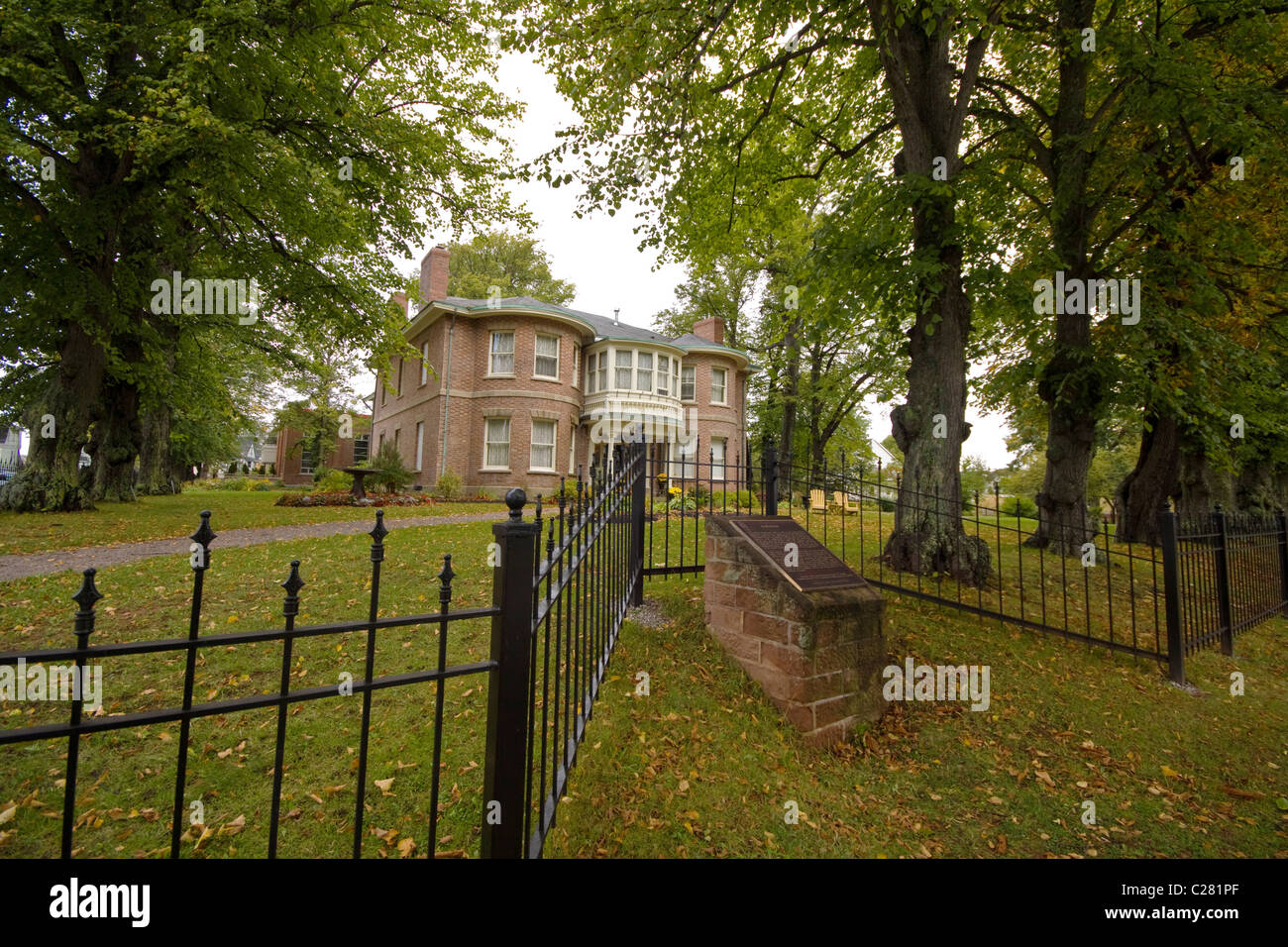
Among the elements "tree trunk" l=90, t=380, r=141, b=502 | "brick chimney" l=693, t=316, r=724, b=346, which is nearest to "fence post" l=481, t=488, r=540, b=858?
"tree trunk" l=90, t=380, r=141, b=502

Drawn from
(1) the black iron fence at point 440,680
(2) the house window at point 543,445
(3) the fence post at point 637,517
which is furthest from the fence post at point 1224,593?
(2) the house window at point 543,445

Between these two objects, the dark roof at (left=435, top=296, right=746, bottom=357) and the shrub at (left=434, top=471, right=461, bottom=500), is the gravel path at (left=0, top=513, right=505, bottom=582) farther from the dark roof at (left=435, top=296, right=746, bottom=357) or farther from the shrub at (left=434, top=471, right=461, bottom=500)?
the dark roof at (left=435, top=296, right=746, bottom=357)

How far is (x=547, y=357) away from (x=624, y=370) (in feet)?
10.6

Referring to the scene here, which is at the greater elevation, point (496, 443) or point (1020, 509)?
point (496, 443)

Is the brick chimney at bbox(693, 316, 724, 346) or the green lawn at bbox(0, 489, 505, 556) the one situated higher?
the brick chimney at bbox(693, 316, 724, 346)

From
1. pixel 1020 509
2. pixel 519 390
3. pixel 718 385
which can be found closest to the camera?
pixel 1020 509

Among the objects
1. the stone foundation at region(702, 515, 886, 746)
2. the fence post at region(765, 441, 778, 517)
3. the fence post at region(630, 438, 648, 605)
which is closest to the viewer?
the stone foundation at region(702, 515, 886, 746)

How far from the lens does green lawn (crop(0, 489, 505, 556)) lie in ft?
27.9

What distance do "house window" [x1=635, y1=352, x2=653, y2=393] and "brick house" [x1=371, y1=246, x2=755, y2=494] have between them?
4 cm

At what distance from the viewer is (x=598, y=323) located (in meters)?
25.6

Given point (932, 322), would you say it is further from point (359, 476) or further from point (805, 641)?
point (359, 476)

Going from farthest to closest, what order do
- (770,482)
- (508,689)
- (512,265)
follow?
(512,265)
(770,482)
(508,689)

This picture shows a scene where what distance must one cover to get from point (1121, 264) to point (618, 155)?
31.4 ft

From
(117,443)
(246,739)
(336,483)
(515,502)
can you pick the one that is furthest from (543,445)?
(515,502)
